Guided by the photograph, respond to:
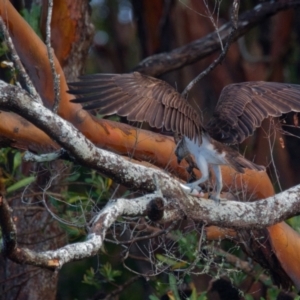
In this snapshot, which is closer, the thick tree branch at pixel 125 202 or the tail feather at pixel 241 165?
the thick tree branch at pixel 125 202

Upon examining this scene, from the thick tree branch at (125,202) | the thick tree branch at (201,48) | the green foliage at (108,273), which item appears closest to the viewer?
the thick tree branch at (125,202)

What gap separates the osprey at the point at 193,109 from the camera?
11.6 ft

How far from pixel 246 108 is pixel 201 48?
191 centimetres

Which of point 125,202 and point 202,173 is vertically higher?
point 125,202

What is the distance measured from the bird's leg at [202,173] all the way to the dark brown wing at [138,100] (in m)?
0.22

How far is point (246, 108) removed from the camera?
14.0 feet

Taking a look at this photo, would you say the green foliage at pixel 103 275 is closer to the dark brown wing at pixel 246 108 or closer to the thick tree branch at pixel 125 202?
the dark brown wing at pixel 246 108

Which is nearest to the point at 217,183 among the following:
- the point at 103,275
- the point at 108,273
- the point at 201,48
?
the point at 108,273

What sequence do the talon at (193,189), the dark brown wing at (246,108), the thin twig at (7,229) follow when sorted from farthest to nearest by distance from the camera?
the dark brown wing at (246,108) → the talon at (193,189) → the thin twig at (7,229)

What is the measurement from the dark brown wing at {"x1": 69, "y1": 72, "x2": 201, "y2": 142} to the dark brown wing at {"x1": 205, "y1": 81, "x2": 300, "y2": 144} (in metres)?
0.42

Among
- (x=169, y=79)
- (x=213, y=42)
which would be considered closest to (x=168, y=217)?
(x=213, y=42)

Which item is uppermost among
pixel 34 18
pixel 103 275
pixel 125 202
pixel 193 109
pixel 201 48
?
pixel 193 109

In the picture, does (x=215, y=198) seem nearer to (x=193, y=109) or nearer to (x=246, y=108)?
(x=193, y=109)

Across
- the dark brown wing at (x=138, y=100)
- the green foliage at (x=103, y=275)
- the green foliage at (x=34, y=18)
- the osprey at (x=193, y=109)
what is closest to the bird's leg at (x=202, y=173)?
the osprey at (x=193, y=109)
